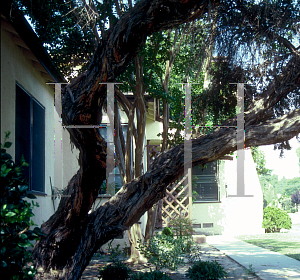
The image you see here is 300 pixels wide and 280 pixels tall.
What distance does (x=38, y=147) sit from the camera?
659 centimetres

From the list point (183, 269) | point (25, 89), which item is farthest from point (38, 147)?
point (183, 269)

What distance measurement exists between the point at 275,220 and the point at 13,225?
1457 centimetres

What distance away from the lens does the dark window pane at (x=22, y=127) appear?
5429mm

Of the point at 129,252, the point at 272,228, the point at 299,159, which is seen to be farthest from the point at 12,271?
the point at 299,159

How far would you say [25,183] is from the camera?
9.61 ft

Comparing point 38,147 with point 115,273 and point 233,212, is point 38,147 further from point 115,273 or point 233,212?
point 233,212

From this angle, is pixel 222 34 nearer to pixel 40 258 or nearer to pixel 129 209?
pixel 129 209

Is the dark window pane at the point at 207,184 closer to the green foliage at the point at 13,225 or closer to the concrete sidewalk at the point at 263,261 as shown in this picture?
the concrete sidewalk at the point at 263,261

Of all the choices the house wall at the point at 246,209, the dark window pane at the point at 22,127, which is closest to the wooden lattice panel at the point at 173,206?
the house wall at the point at 246,209

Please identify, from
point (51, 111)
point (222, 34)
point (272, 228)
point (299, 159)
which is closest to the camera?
point (222, 34)

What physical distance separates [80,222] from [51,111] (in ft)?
10.7

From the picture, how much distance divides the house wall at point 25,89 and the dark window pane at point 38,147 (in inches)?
6.9

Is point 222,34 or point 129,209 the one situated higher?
point 222,34

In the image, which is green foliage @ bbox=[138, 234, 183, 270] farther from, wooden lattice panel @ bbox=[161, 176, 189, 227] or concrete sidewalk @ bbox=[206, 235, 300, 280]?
wooden lattice panel @ bbox=[161, 176, 189, 227]
